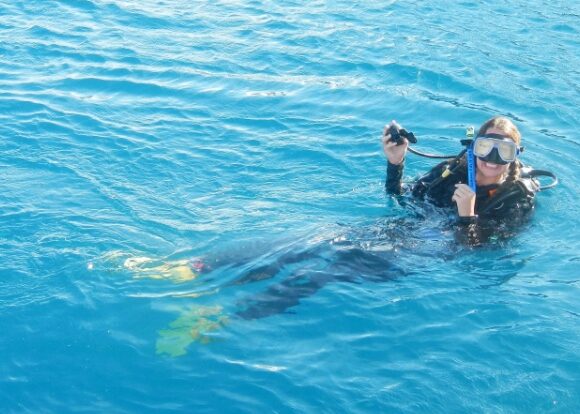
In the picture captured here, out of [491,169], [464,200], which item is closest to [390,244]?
[464,200]

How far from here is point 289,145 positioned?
27.2ft

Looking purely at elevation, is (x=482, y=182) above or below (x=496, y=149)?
below

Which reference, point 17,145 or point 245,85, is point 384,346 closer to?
point 17,145

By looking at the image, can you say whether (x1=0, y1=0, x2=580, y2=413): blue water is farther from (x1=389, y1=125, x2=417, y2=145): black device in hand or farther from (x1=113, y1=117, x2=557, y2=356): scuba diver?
(x1=389, y1=125, x2=417, y2=145): black device in hand

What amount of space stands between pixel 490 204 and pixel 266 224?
6.50ft

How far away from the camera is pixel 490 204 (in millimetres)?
6211

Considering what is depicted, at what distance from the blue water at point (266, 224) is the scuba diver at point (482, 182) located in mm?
273

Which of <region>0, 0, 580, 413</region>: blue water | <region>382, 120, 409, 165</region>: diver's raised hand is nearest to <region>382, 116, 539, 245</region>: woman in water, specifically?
<region>382, 120, 409, 165</region>: diver's raised hand

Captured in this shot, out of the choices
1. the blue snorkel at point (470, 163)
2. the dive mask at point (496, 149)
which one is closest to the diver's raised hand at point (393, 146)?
the blue snorkel at point (470, 163)

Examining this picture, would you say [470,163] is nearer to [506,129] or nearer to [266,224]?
[506,129]

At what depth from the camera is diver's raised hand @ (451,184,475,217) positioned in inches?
233

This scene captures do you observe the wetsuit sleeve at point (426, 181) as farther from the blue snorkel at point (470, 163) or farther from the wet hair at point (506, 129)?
the wet hair at point (506, 129)

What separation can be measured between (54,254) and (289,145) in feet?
10.3

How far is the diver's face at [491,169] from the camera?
6084 mm
